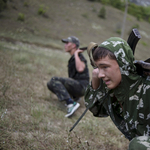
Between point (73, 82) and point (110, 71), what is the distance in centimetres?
198

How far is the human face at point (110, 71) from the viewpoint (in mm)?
1395

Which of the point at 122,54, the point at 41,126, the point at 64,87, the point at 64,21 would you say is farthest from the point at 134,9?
the point at 122,54

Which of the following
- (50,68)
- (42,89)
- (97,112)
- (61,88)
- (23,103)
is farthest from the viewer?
(50,68)

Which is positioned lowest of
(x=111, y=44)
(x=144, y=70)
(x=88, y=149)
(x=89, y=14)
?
(x=89, y=14)

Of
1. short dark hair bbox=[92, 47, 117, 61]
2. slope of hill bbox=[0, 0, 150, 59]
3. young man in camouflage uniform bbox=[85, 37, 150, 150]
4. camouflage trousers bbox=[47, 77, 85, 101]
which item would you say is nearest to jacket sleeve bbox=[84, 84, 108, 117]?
young man in camouflage uniform bbox=[85, 37, 150, 150]

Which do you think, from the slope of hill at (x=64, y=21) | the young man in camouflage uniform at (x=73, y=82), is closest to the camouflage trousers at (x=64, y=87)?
the young man in camouflage uniform at (x=73, y=82)

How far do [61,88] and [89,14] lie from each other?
108 feet

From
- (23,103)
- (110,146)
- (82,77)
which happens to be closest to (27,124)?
(23,103)

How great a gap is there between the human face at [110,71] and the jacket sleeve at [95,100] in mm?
315

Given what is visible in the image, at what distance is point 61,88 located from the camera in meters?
3.17

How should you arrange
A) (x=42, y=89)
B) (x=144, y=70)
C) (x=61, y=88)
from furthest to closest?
(x=42, y=89)
(x=61, y=88)
(x=144, y=70)

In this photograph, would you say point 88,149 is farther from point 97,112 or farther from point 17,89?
point 17,89

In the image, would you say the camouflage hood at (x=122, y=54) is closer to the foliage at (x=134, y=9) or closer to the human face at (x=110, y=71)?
the human face at (x=110, y=71)

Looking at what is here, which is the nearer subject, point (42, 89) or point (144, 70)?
point (144, 70)
